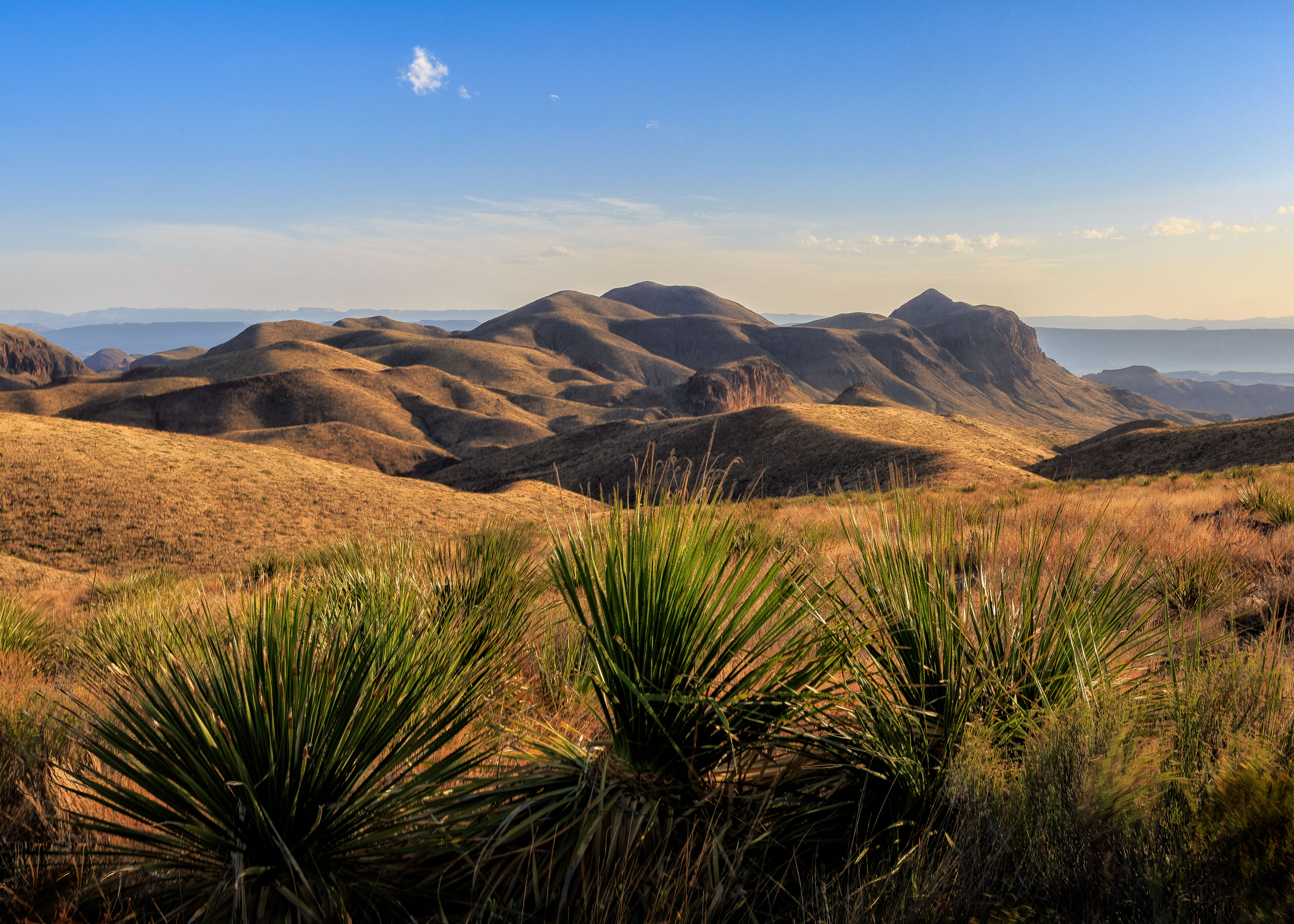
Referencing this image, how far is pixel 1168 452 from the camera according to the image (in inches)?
1305

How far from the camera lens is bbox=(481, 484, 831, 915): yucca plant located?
2.08 m

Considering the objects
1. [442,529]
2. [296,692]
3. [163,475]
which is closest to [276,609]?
[296,692]

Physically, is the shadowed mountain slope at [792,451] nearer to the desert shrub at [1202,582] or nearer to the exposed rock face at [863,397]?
the exposed rock face at [863,397]

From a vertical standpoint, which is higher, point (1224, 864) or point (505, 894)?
point (1224, 864)

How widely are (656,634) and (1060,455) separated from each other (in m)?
47.1

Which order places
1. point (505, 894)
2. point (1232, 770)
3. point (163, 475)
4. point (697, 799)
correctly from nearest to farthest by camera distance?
A: point (1232, 770) → point (505, 894) → point (697, 799) → point (163, 475)

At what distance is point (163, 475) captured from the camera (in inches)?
1177

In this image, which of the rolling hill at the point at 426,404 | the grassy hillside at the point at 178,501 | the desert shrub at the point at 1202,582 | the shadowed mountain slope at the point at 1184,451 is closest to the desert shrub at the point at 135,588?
the desert shrub at the point at 1202,582

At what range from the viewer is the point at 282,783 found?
2.08 m

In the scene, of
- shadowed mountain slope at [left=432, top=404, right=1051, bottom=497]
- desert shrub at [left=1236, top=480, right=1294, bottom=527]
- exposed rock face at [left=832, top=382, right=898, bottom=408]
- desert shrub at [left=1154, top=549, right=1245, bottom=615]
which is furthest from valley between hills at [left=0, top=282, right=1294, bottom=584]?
desert shrub at [left=1236, top=480, right=1294, bottom=527]

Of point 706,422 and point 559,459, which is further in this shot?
point 559,459

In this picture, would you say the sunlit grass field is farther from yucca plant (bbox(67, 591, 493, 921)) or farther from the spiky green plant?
the spiky green plant

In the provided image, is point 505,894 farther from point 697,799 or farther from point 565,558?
point 565,558

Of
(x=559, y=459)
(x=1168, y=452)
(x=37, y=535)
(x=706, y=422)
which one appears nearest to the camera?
(x=37, y=535)
